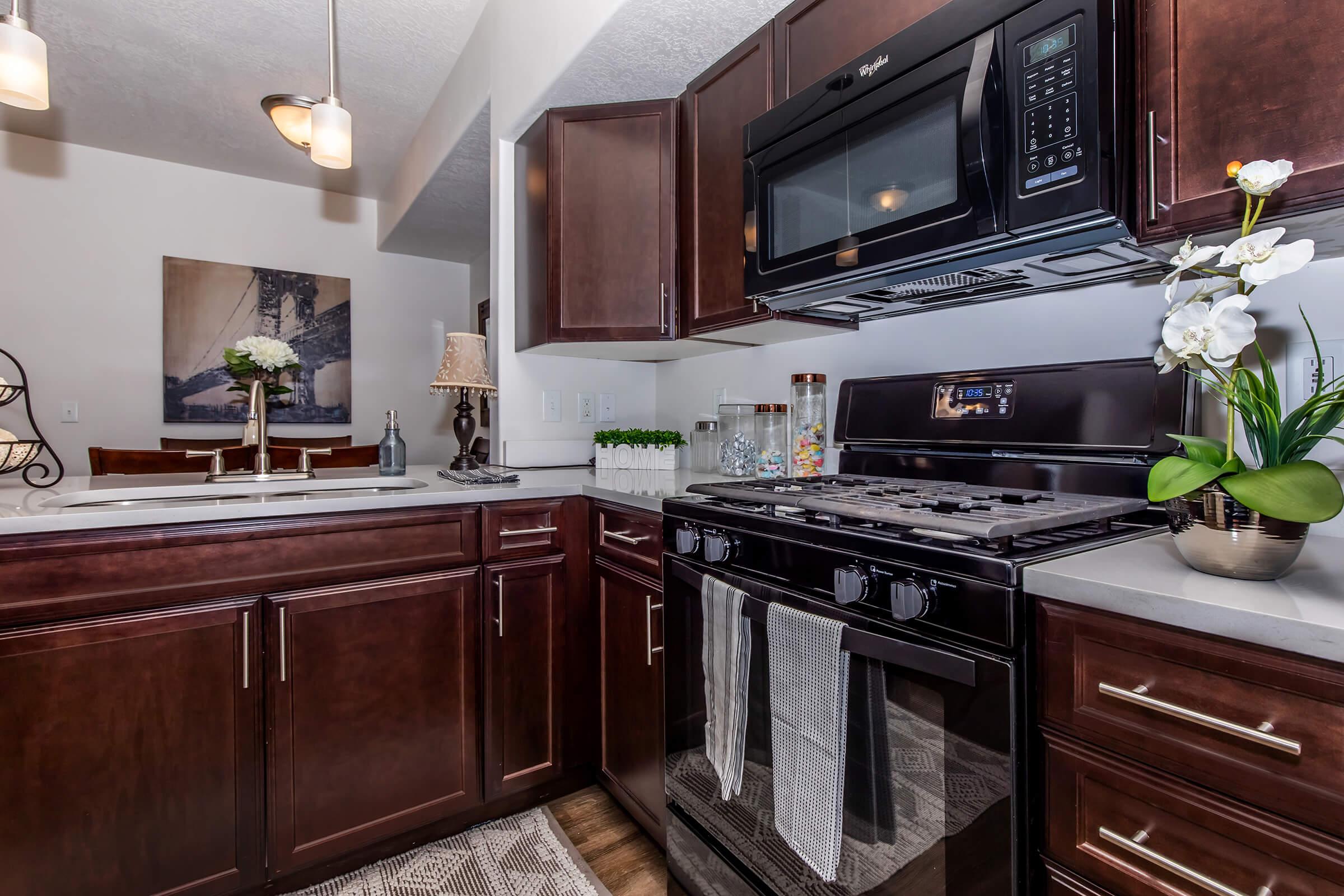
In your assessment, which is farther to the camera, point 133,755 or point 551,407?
point 551,407

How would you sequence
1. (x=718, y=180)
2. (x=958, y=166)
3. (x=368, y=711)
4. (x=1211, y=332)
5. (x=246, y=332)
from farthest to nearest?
1. (x=246, y=332)
2. (x=718, y=180)
3. (x=368, y=711)
4. (x=958, y=166)
5. (x=1211, y=332)

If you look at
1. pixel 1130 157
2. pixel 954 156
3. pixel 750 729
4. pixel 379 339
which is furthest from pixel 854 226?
pixel 379 339

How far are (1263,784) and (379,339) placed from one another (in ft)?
15.4

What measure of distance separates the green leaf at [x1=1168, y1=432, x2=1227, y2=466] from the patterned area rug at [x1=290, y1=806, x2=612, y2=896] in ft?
4.92

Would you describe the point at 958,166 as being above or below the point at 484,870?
above

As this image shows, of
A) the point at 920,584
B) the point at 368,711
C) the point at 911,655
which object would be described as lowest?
the point at 368,711

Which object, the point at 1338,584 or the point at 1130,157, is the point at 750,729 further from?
the point at 1130,157

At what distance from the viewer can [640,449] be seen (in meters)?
2.26

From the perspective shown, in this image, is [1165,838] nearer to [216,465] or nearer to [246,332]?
[216,465]

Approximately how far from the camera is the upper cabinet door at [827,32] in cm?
126

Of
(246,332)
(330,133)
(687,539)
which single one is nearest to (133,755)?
(687,539)

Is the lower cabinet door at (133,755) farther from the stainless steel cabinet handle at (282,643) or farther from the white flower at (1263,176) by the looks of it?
the white flower at (1263,176)

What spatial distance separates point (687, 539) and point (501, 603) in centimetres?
66

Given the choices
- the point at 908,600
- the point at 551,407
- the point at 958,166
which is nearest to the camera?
the point at 908,600
